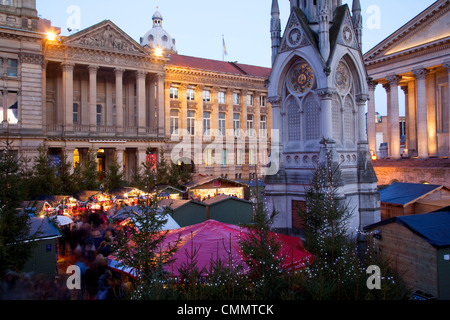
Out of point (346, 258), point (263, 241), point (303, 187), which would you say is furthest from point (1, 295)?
point (303, 187)

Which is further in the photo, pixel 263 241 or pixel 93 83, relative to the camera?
pixel 93 83

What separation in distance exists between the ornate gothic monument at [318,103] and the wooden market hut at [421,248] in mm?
1916

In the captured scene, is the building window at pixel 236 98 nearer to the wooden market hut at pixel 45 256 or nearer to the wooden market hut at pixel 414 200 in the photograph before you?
the wooden market hut at pixel 414 200

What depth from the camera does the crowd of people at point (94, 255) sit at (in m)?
10.4

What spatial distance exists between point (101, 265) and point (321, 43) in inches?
416

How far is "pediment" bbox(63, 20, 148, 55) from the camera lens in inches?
1634

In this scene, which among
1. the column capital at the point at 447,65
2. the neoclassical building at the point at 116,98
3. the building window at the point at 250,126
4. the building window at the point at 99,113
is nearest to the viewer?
the column capital at the point at 447,65

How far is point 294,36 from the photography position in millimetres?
13430

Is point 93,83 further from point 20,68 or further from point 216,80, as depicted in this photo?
point 216,80

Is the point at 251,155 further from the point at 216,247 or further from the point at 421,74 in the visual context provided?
the point at 216,247

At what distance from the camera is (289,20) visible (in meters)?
13.6

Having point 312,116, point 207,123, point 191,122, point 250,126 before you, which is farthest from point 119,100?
point 312,116

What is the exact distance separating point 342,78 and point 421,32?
30200mm

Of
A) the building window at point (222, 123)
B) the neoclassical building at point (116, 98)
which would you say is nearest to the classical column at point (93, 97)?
the neoclassical building at point (116, 98)
